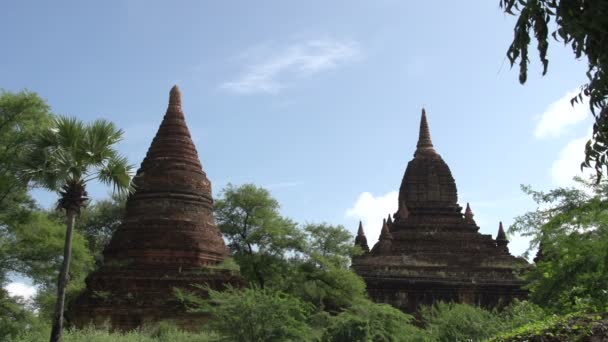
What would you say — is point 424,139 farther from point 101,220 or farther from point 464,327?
point 464,327

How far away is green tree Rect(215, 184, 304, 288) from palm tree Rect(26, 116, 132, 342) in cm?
1616

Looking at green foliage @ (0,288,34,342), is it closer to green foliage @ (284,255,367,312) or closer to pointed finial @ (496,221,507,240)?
green foliage @ (284,255,367,312)

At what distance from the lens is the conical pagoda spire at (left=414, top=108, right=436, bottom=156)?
4478cm

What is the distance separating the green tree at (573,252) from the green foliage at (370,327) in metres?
5.66

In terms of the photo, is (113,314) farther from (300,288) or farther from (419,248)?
(419,248)

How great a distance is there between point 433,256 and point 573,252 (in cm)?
2638

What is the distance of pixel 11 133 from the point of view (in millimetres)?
21141

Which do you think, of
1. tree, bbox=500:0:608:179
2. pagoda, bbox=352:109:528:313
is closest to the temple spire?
pagoda, bbox=352:109:528:313

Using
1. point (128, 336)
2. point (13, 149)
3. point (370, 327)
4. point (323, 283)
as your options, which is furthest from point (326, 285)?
point (13, 149)

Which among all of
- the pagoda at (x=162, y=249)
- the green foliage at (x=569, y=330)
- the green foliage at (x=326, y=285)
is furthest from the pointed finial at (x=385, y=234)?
the green foliage at (x=569, y=330)

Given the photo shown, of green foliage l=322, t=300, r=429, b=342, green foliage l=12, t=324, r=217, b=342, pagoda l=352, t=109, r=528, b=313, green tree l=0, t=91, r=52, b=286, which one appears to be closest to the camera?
green foliage l=12, t=324, r=217, b=342

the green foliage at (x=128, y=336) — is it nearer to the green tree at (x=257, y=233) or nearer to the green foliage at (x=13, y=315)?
the green foliage at (x=13, y=315)

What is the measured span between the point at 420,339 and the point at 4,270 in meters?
12.2

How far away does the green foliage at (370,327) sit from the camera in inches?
766
